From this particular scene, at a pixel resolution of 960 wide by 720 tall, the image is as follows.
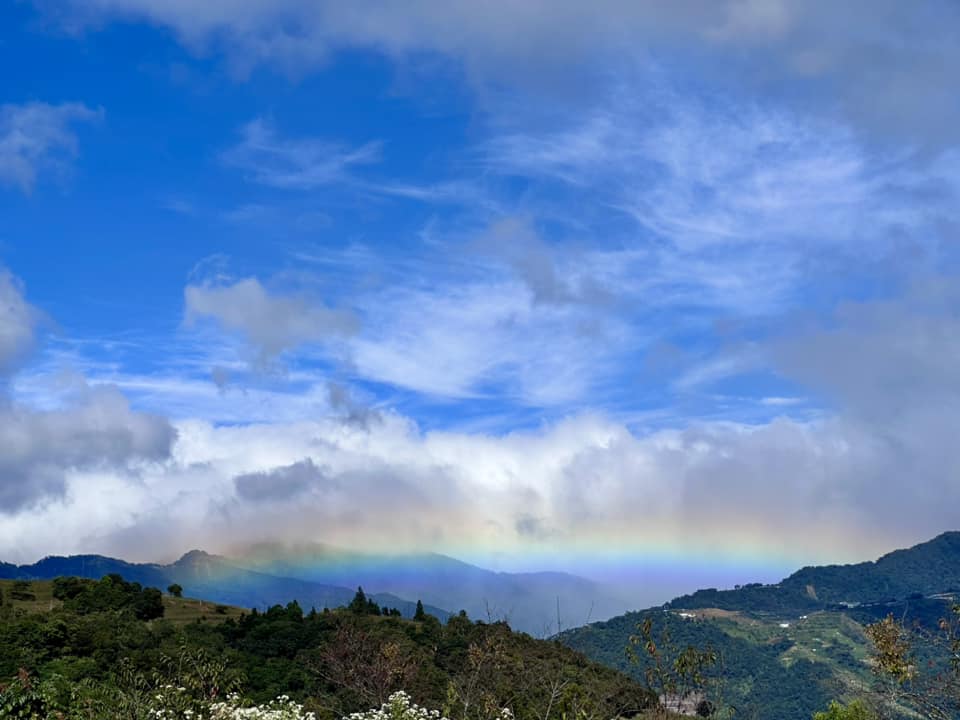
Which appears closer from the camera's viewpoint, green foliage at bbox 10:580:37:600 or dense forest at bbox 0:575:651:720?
dense forest at bbox 0:575:651:720

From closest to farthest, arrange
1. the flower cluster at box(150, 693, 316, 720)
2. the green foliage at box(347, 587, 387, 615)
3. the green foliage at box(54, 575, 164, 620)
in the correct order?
1. the flower cluster at box(150, 693, 316, 720)
2. the green foliage at box(54, 575, 164, 620)
3. the green foliage at box(347, 587, 387, 615)

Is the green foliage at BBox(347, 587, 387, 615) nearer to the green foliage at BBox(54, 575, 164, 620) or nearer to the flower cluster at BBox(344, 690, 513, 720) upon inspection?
the green foliage at BBox(54, 575, 164, 620)

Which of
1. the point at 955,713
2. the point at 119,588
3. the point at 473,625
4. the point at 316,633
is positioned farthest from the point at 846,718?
the point at 119,588

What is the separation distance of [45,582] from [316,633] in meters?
39.7

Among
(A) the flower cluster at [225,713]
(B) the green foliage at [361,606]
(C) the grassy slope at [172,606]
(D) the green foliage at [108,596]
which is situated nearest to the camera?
(A) the flower cluster at [225,713]

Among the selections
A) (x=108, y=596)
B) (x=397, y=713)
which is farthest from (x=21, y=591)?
(x=397, y=713)

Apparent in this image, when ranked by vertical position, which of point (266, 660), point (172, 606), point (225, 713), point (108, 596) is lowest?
point (266, 660)

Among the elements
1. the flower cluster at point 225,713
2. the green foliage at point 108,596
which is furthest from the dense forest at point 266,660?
the flower cluster at point 225,713

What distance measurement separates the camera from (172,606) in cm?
10750

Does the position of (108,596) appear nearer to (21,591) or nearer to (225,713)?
(21,591)

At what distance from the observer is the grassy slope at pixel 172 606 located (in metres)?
91.5

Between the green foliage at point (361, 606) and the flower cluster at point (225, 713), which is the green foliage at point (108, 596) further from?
the flower cluster at point (225, 713)

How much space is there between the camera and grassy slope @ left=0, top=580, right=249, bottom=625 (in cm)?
9147

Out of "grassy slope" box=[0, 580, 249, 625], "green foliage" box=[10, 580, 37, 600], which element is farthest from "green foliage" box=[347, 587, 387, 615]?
"green foliage" box=[10, 580, 37, 600]
